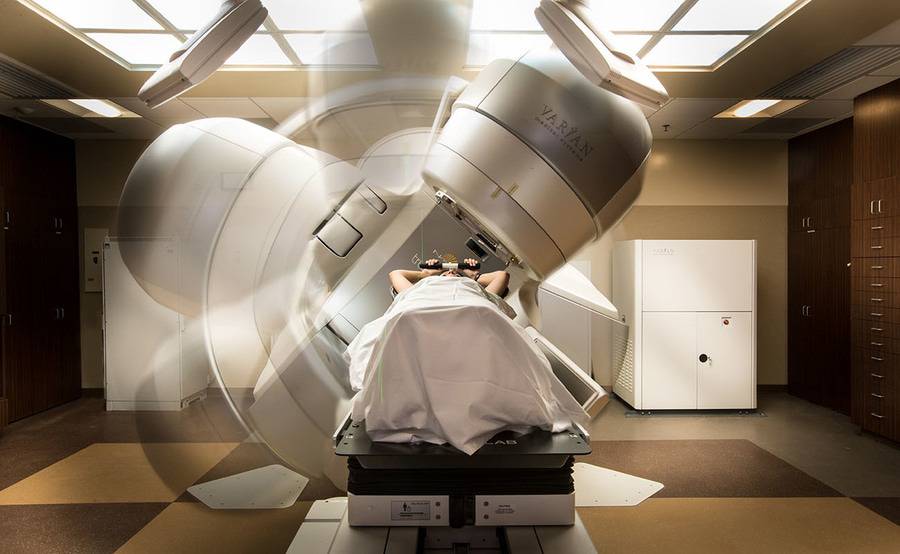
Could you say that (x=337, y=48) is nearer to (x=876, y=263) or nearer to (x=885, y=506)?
(x=885, y=506)

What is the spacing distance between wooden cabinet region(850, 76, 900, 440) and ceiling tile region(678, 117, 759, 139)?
71cm

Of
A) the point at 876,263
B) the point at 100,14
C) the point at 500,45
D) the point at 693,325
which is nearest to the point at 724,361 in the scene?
the point at 693,325

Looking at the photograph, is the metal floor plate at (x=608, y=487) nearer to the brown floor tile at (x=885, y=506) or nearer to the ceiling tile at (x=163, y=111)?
the brown floor tile at (x=885, y=506)

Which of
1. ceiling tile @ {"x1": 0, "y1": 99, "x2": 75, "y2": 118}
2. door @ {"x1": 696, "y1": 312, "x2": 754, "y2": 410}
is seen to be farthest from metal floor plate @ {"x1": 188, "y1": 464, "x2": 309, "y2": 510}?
door @ {"x1": 696, "y1": 312, "x2": 754, "y2": 410}

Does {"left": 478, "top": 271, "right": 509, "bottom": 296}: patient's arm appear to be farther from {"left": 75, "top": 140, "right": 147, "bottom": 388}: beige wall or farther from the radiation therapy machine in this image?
{"left": 75, "top": 140, "right": 147, "bottom": 388}: beige wall

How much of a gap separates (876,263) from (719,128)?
149cm

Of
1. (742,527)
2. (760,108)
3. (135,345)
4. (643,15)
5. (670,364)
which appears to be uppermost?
(760,108)

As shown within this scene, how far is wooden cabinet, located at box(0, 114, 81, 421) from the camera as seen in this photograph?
3852 millimetres

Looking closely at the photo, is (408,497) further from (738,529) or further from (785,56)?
(785,56)

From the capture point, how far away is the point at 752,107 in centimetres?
393

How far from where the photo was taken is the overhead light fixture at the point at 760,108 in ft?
12.4

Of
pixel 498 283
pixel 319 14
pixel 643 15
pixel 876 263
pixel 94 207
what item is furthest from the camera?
pixel 94 207

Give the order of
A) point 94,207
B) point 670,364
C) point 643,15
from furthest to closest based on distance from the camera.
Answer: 1. point 94,207
2. point 670,364
3. point 643,15

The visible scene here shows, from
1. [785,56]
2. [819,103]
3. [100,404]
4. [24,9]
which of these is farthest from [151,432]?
[819,103]
